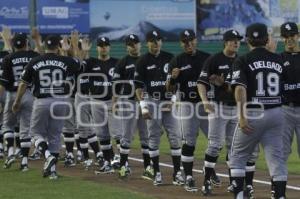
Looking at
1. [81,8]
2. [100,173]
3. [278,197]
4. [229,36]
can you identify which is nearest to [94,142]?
[100,173]

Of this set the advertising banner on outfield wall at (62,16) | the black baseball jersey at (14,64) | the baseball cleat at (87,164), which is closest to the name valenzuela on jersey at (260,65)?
the black baseball jersey at (14,64)

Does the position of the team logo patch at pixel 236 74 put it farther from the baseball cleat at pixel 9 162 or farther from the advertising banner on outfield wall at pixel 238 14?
the advertising banner on outfield wall at pixel 238 14

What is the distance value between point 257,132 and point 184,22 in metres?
28.3

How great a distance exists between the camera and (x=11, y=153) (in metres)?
14.8

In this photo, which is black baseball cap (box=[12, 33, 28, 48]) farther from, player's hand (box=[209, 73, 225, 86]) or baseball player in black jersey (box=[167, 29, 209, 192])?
player's hand (box=[209, 73, 225, 86])

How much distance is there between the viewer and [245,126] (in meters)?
9.35

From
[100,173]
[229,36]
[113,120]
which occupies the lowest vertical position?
[100,173]

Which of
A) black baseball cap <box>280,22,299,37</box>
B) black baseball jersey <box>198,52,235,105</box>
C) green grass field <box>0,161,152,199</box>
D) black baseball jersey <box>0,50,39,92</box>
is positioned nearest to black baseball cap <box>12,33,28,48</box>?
black baseball jersey <box>0,50,39,92</box>

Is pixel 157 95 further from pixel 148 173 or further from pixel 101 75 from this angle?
pixel 101 75

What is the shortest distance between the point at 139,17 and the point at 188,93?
2505cm

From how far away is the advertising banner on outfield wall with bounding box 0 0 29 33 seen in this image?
113 feet

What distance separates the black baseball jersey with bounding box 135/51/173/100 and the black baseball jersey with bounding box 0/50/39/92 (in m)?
2.52

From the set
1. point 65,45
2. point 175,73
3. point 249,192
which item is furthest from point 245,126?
point 65,45

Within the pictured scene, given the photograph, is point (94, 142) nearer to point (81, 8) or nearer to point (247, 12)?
point (81, 8)
